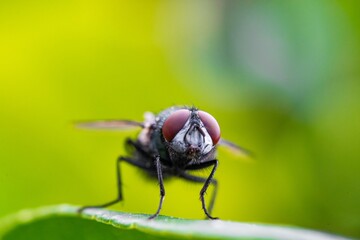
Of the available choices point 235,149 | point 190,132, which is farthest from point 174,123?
point 235,149

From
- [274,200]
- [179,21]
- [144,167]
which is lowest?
[274,200]

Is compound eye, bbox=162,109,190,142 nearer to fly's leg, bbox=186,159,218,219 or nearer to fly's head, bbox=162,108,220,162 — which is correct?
fly's head, bbox=162,108,220,162

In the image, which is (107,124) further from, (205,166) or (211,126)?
(211,126)

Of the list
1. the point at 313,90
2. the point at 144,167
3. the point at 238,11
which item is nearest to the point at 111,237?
the point at 144,167

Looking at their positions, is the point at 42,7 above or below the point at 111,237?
above

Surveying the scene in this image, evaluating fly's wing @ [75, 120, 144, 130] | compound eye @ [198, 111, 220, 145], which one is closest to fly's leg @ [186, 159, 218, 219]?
compound eye @ [198, 111, 220, 145]

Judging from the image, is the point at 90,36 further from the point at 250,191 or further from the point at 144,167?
the point at 250,191
